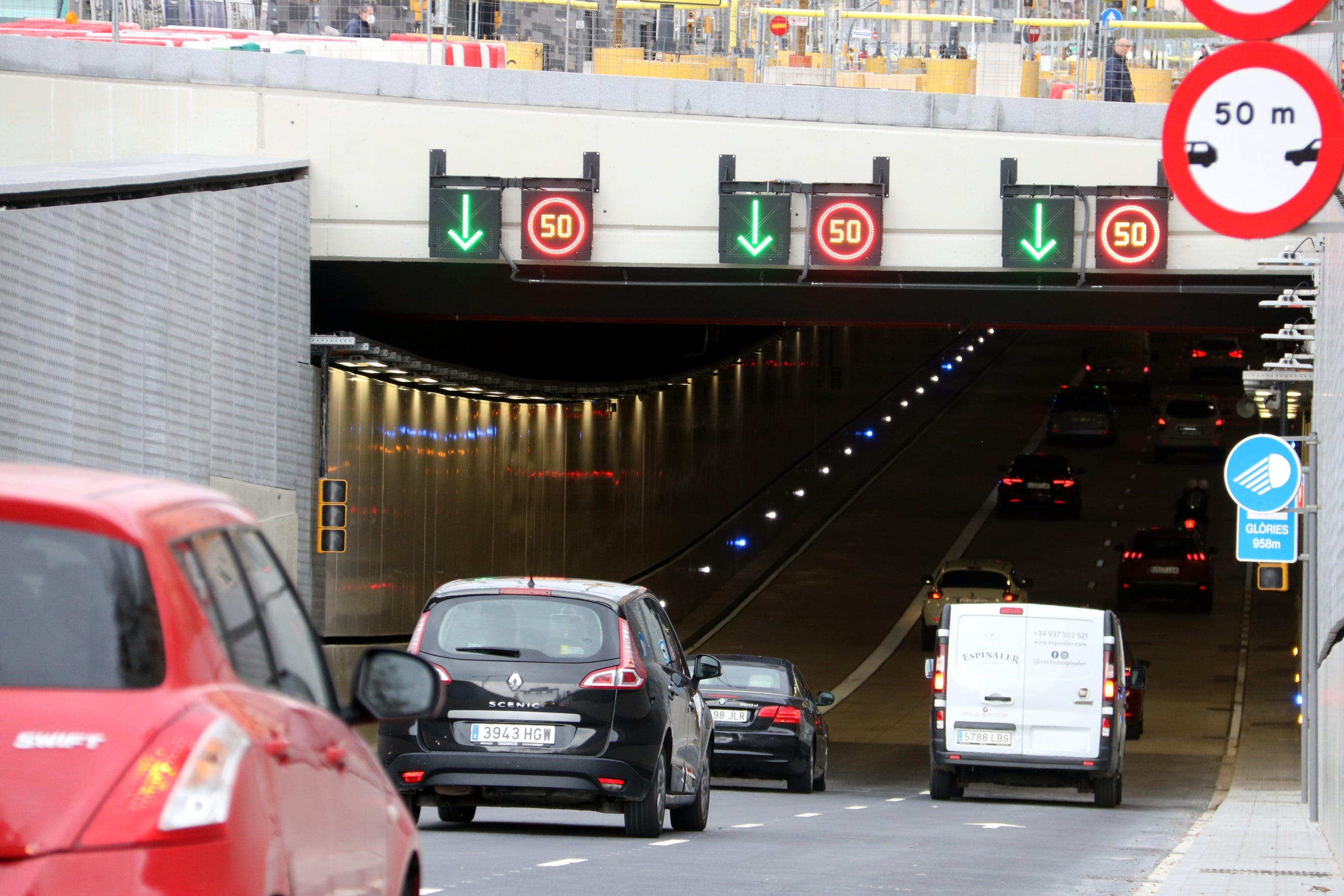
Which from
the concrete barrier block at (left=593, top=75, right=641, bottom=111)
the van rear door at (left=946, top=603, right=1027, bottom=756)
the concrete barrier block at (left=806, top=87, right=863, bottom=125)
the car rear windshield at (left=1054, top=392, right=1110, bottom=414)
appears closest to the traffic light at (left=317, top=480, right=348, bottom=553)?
the concrete barrier block at (left=593, top=75, right=641, bottom=111)

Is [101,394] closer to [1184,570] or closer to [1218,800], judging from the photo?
[1218,800]

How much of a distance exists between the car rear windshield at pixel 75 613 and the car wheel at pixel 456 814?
1106 centimetres

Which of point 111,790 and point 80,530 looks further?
point 80,530

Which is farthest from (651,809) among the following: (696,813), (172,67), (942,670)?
(172,67)

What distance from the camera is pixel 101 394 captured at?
14406 mm

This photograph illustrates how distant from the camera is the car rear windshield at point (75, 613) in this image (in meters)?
3.77

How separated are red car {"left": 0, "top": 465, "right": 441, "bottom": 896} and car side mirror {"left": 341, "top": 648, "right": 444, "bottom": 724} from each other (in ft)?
1.82

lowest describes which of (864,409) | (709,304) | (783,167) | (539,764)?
(864,409)

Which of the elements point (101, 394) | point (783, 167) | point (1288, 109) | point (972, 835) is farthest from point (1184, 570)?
point (1288, 109)

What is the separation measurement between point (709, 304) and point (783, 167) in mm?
4615

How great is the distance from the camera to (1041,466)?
52250 mm

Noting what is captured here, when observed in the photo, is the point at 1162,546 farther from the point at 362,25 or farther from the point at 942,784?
the point at 362,25

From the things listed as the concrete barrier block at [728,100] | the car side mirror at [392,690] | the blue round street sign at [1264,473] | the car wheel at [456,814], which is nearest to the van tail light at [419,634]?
the car wheel at [456,814]

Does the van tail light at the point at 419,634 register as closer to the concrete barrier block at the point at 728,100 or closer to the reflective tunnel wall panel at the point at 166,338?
the reflective tunnel wall panel at the point at 166,338
